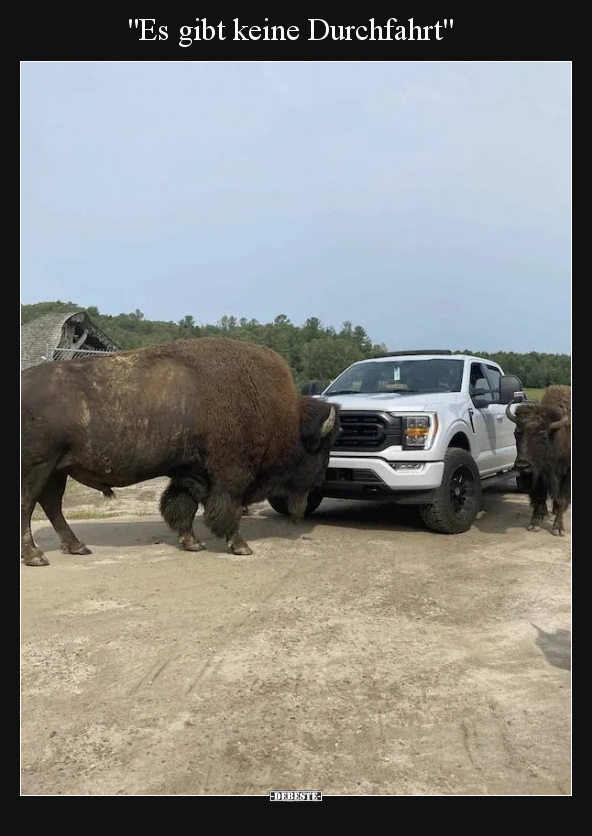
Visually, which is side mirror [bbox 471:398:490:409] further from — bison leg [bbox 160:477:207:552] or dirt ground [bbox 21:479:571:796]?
bison leg [bbox 160:477:207:552]

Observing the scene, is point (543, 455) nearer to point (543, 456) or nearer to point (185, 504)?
point (543, 456)

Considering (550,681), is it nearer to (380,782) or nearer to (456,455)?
(380,782)

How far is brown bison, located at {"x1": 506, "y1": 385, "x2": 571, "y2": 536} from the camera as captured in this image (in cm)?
798

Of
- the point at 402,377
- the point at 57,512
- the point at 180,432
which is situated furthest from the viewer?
the point at 402,377

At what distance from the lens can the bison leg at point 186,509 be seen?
23.8ft

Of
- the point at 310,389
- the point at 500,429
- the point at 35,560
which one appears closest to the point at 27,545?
the point at 35,560

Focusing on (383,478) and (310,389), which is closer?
(383,478)

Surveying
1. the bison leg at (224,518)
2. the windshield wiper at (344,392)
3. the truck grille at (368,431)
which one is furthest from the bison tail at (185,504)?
the windshield wiper at (344,392)

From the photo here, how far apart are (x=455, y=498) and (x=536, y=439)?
1.26 metres

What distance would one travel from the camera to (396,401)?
807 cm

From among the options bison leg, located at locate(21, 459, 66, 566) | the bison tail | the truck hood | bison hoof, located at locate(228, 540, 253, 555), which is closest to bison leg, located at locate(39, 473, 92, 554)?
bison leg, located at locate(21, 459, 66, 566)

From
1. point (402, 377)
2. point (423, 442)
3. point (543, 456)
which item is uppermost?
point (402, 377)

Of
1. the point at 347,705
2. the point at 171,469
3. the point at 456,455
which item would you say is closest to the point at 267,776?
the point at 347,705

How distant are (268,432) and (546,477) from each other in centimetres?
364
